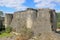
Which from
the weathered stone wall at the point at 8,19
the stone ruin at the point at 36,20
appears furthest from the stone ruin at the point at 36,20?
the weathered stone wall at the point at 8,19

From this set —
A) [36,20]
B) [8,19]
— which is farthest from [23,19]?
[8,19]

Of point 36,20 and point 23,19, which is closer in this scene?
point 36,20

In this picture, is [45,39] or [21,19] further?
[21,19]

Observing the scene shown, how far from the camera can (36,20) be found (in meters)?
24.6

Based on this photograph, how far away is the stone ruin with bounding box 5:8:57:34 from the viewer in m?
23.0

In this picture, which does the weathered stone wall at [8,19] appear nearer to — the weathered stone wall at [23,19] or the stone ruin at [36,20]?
the stone ruin at [36,20]

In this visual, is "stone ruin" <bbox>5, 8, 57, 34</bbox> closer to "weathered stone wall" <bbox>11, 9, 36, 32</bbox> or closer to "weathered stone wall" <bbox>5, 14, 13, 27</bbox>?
"weathered stone wall" <bbox>11, 9, 36, 32</bbox>

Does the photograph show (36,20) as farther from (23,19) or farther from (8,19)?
(8,19)

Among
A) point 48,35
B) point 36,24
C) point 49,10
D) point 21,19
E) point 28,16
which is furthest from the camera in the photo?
point 21,19

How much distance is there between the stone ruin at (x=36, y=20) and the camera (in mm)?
23031

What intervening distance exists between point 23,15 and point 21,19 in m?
0.99

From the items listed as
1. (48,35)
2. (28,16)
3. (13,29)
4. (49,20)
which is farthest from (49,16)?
(48,35)

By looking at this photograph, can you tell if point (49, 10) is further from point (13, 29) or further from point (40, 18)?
point (13, 29)

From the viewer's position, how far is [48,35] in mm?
11828
